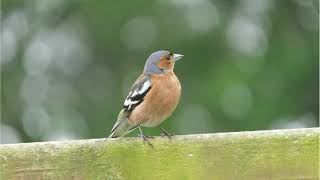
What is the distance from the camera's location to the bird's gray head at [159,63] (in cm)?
615

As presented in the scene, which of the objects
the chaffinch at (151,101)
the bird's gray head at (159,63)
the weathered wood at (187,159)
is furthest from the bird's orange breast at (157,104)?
the weathered wood at (187,159)

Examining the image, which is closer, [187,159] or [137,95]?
[187,159]

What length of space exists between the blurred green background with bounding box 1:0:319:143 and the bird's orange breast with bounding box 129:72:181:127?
419 cm

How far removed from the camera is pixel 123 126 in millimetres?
5582

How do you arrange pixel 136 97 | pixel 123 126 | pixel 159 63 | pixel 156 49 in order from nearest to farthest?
pixel 123 126
pixel 136 97
pixel 159 63
pixel 156 49

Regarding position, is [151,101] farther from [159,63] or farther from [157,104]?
[159,63]

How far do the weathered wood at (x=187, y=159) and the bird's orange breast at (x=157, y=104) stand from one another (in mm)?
2118

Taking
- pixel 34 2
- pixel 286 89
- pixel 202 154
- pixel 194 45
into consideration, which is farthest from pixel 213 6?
pixel 202 154

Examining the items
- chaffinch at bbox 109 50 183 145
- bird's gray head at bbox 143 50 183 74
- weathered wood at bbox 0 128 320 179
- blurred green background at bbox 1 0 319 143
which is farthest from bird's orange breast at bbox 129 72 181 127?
blurred green background at bbox 1 0 319 143

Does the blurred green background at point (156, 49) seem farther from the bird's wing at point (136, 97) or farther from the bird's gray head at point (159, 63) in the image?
the bird's wing at point (136, 97)

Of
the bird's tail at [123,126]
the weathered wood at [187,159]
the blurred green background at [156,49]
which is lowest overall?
the blurred green background at [156,49]

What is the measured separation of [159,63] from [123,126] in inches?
30.0

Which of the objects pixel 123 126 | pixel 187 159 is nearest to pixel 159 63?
pixel 123 126

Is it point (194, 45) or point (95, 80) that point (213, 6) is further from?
point (95, 80)
